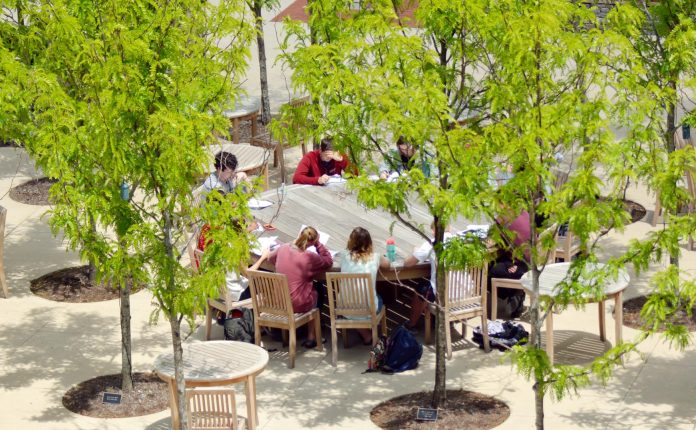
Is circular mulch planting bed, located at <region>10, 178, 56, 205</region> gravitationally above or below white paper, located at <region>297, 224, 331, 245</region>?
above

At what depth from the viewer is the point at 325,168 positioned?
46.1 feet

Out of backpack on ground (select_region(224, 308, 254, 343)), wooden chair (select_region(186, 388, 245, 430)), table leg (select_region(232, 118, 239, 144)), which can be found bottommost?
wooden chair (select_region(186, 388, 245, 430))

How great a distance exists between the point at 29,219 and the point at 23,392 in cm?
476

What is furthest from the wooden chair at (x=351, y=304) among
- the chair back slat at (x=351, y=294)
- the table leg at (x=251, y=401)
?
the table leg at (x=251, y=401)

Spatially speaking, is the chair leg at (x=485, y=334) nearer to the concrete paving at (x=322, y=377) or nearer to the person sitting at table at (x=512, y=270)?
the concrete paving at (x=322, y=377)

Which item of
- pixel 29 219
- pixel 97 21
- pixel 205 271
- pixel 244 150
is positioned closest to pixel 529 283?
pixel 205 271

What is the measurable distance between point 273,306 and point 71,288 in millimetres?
2865

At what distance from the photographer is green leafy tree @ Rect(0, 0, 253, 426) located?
8586 mm

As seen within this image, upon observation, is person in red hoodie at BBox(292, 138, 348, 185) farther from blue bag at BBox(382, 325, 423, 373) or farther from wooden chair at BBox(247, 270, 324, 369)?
blue bag at BBox(382, 325, 423, 373)

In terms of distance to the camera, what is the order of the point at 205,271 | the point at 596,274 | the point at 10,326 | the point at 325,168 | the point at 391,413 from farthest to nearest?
the point at 325,168 → the point at 10,326 → the point at 391,413 → the point at 205,271 → the point at 596,274

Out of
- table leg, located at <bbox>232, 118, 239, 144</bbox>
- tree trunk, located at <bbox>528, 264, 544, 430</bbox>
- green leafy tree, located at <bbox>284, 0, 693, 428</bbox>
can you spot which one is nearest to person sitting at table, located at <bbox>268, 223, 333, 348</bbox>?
green leafy tree, located at <bbox>284, 0, 693, 428</bbox>

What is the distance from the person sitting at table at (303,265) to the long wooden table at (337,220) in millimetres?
209

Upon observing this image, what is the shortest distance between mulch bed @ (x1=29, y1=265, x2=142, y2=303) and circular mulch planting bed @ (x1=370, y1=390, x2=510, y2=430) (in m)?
3.66

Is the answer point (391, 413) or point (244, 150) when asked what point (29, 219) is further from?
point (391, 413)
